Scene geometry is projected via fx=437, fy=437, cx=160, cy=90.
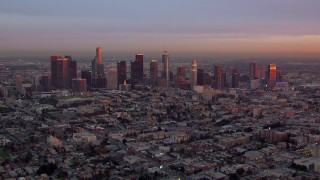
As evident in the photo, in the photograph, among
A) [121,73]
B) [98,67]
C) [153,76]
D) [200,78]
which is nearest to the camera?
[121,73]

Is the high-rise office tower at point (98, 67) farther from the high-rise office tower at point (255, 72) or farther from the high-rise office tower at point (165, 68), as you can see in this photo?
the high-rise office tower at point (255, 72)

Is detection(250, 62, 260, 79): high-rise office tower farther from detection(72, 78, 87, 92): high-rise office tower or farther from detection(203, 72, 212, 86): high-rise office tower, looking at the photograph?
detection(72, 78, 87, 92): high-rise office tower

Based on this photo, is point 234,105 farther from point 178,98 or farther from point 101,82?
point 101,82

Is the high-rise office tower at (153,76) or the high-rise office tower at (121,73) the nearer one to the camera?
the high-rise office tower at (121,73)

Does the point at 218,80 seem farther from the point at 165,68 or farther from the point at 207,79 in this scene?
the point at 165,68

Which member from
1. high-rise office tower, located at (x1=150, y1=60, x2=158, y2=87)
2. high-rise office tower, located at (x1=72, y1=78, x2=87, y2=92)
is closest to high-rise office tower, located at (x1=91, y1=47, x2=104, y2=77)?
high-rise office tower, located at (x1=150, y1=60, x2=158, y2=87)

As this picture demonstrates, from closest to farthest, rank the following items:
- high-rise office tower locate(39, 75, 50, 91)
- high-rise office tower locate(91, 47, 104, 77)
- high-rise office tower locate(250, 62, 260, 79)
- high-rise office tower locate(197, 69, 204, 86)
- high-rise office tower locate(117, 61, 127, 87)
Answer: high-rise office tower locate(39, 75, 50, 91) → high-rise office tower locate(117, 61, 127, 87) → high-rise office tower locate(197, 69, 204, 86) → high-rise office tower locate(250, 62, 260, 79) → high-rise office tower locate(91, 47, 104, 77)

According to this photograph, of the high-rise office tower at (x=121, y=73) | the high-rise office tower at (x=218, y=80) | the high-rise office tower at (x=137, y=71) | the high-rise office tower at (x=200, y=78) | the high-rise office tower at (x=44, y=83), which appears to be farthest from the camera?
the high-rise office tower at (x=137, y=71)

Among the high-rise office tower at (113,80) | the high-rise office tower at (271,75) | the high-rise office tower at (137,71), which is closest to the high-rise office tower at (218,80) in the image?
the high-rise office tower at (271,75)

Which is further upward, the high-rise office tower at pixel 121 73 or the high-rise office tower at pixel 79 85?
the high-rise office tower at pixel 121 73

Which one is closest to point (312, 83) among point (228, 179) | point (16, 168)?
point (228, 179)

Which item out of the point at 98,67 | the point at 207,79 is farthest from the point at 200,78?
the point at 98,67
